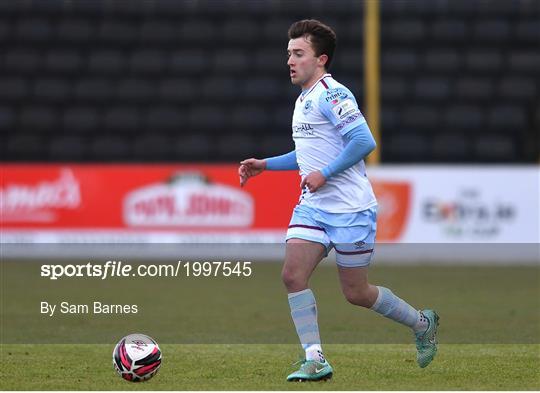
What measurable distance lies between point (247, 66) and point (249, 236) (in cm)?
605

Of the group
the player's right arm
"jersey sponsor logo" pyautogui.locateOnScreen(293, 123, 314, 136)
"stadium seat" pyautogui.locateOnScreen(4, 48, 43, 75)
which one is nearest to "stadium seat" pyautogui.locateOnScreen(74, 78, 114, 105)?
"stadium seat" pyautogui.locateOnScreen(4, 48, 43, 75)

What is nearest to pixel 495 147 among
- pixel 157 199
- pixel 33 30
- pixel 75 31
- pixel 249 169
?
pixel 157 199

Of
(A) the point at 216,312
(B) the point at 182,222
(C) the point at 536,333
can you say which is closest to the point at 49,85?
(B) the point at 182,222

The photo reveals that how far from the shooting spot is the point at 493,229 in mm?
16703

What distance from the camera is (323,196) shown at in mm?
6719

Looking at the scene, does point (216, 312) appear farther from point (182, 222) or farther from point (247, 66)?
point (247, 66)

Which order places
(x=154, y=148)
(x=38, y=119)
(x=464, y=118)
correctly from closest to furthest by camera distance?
1. (x=154, y=148)
2. (x=464, y=118)
3. (x=38, y=119)

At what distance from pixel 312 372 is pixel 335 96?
148 cm

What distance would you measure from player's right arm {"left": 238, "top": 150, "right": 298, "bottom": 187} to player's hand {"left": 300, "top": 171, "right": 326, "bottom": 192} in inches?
23.8

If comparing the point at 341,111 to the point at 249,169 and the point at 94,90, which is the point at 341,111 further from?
the point at 94,90

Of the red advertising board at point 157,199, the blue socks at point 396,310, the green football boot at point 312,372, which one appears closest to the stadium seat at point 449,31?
the red advertising board at point 157,199

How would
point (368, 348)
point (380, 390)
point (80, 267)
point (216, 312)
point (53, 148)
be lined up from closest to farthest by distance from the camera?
1. point (380, 390)
2. point (368, 348)
3. point (216, 312)
4. point (80, 267)
5. point (53, 148)
